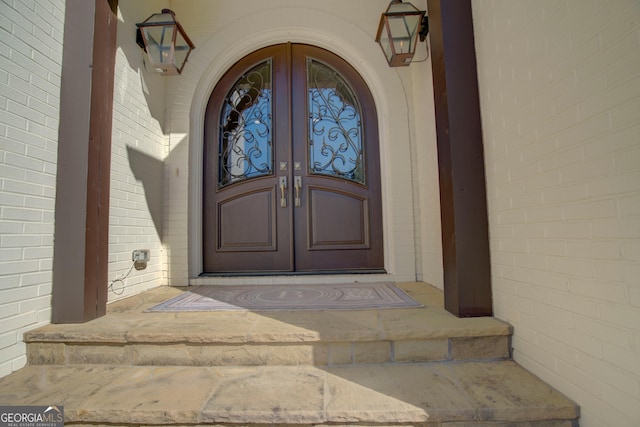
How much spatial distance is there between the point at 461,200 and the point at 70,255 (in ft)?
7.29

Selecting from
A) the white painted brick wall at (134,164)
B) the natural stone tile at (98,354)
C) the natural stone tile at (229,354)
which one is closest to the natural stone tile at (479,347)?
the natural stone tile at (229,354)

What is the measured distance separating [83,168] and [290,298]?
1.51 m

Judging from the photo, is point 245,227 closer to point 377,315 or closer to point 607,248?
point 377,315

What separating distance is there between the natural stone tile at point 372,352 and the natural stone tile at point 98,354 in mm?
1139

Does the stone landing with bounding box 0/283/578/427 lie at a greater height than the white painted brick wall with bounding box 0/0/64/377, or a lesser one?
lesser

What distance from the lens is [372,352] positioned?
144 cm

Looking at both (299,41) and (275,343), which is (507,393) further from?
(299,41)

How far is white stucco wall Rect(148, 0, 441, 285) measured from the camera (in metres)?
2.70

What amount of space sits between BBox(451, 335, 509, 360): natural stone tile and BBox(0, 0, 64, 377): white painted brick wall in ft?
7.14

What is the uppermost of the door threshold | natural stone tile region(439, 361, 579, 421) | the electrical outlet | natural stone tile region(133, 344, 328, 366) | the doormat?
the electrical outlet

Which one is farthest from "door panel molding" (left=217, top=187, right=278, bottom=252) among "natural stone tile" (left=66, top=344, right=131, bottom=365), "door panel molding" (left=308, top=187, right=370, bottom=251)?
"natural stone tile" (left=66, top=344, right=131, bottom=365)

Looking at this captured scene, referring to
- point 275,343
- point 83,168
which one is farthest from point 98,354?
point 83,168

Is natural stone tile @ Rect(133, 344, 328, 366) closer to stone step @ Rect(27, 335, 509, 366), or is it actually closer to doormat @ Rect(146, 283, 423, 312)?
stone step @ Rect(27, 335, 509, 366)

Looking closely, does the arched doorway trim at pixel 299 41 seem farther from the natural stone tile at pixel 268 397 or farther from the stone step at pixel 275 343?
the natural stone tile at pixel 268 397
